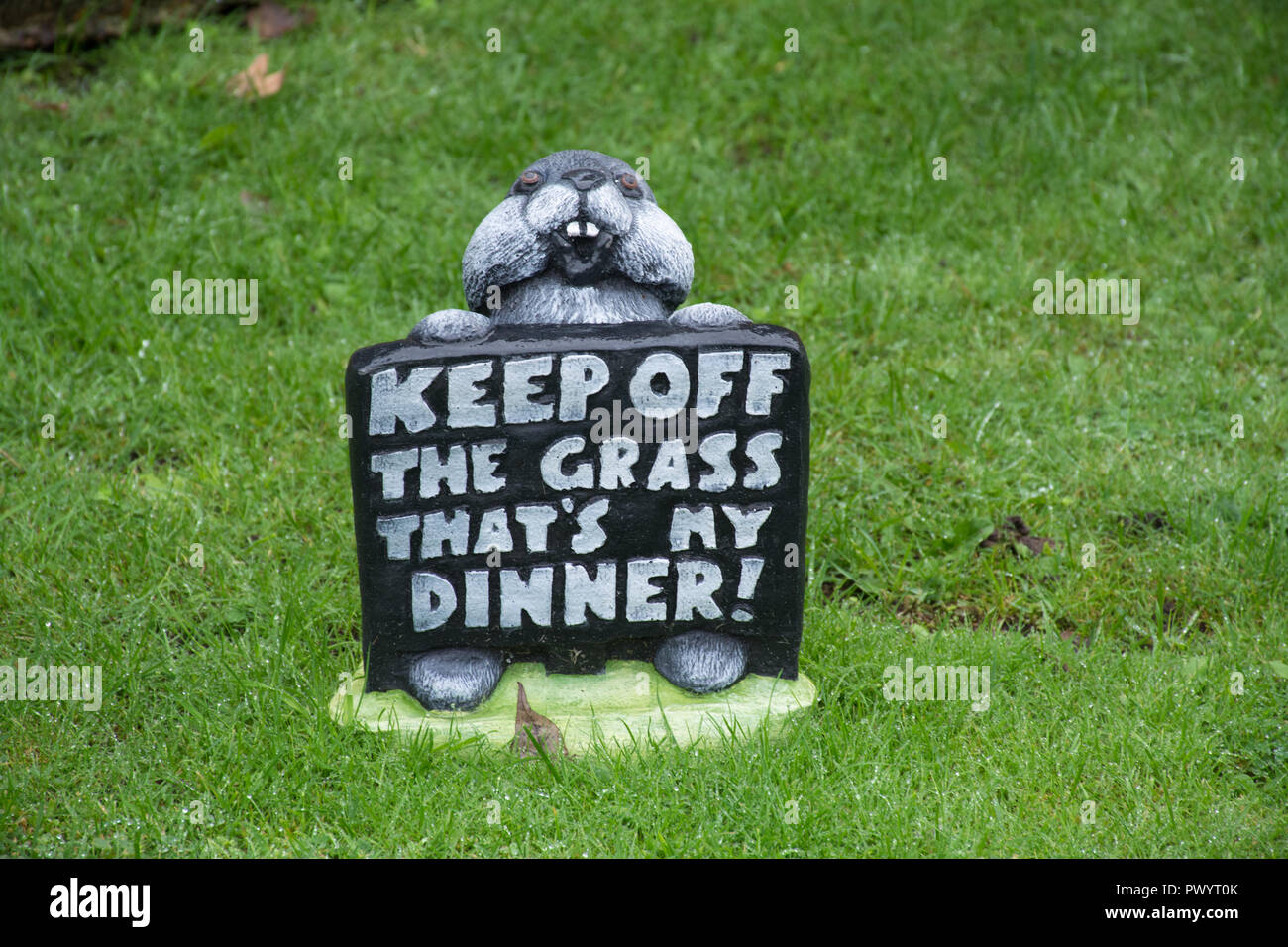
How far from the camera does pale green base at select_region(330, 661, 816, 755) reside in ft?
11.9

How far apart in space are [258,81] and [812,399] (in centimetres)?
344

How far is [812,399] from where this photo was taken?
5195 mm

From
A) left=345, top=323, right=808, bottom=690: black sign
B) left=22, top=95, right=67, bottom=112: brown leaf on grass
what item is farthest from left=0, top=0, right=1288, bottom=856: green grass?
left=345, top=323, right=808, bottom=690: black sign

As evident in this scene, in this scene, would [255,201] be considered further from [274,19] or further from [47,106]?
[274,19]

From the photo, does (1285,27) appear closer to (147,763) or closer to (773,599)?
(773,599)

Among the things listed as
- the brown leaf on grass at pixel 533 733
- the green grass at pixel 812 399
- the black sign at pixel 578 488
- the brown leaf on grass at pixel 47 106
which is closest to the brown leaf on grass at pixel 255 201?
the green grass at pixel 812 399

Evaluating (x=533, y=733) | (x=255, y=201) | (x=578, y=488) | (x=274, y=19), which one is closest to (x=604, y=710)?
(x=533, y=733)

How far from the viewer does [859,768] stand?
358cm

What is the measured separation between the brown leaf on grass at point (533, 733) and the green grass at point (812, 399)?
0.06 metres

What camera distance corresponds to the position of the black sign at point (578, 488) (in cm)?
342

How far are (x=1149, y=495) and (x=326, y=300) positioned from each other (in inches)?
135

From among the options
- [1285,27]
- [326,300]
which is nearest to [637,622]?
[326,300]

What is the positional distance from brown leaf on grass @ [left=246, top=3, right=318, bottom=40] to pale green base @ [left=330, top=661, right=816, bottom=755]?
470cm

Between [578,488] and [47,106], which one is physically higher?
[47,106]
